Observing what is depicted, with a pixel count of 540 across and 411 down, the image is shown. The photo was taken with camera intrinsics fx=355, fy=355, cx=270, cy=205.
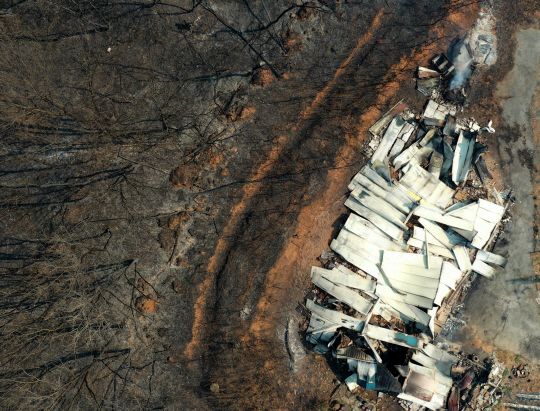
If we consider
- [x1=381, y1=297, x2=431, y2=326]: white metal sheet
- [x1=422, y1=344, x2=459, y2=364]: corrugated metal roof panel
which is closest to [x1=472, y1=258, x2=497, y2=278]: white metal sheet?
[x1=381, y1=297, x2=431, y2=326]: white metal sheet

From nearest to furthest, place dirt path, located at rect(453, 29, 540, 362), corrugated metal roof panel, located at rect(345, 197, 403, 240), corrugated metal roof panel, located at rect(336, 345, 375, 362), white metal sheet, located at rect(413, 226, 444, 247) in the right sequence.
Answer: corrugated metal roof panel, located at rect(336, 345, 375, 362), corrugated metal roof panel, located at rect(345, 197, 403, 240), white metal sheet, located at rect(413, 226, 444, 247), dirt path, located at rect(453, 29, 540, 362)

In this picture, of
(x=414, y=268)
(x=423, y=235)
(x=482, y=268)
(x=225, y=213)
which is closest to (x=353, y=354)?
(x=414, y=268)

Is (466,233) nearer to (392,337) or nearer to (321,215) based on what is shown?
(392,337)

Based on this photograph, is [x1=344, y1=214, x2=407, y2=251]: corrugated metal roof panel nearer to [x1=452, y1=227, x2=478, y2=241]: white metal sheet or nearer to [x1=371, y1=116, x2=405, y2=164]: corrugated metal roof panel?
[x1=371, y1=116, x2=405, y2=164]: corrugated metal roof panel

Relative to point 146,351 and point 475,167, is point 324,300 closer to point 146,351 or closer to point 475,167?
point 146,351

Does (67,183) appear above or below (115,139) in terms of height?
below

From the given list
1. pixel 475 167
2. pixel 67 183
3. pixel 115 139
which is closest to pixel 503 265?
pixel 475 167
